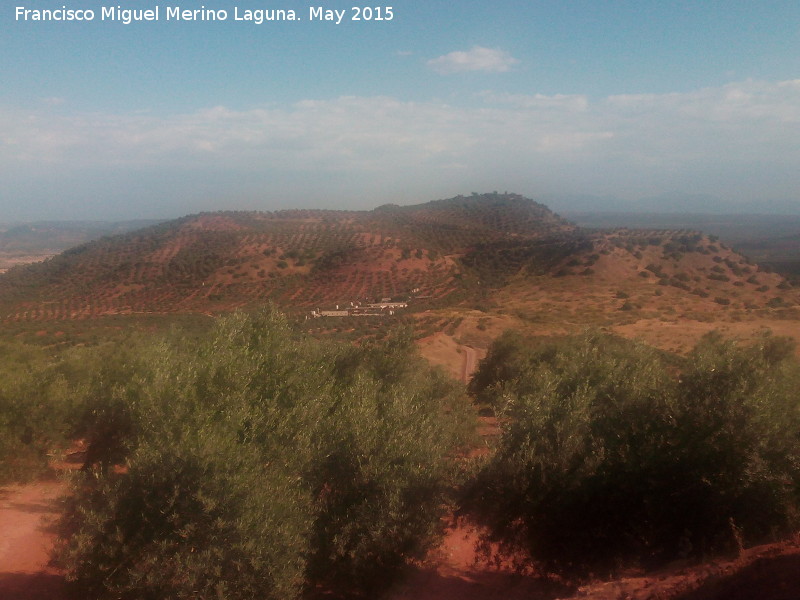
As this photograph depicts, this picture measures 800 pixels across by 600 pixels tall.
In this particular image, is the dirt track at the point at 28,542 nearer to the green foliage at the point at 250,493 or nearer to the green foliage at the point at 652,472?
the green foliage at the point at 250,493

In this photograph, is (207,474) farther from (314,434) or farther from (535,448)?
(535,448)

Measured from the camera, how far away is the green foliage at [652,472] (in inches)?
335

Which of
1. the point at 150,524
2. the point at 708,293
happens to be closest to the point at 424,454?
the point at 150,524

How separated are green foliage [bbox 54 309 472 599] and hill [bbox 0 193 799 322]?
3701cm

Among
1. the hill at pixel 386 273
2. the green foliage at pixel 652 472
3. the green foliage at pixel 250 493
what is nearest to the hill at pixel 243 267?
the hill at pixel 386 273

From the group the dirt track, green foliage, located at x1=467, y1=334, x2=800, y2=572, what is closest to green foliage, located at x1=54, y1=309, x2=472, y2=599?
the dirt track

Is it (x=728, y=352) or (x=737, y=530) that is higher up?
(x=728, y=352)

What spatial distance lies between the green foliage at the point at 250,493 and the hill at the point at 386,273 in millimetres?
37011

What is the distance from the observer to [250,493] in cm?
788

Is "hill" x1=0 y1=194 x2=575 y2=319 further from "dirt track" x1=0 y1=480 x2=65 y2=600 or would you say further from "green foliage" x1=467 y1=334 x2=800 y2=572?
"green foliage" x1=467 y1=334 x2=800 y2=572

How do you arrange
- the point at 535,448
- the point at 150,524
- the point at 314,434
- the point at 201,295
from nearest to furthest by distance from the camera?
the point at 150,524
the point at 535,448
the point at 314,434
the point at 201,295

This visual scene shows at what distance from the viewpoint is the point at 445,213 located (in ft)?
370

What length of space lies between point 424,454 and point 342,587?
3.15 meters

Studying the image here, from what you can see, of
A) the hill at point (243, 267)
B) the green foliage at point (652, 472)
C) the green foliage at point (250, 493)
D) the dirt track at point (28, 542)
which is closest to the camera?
the green foliage at point (250, 493)
